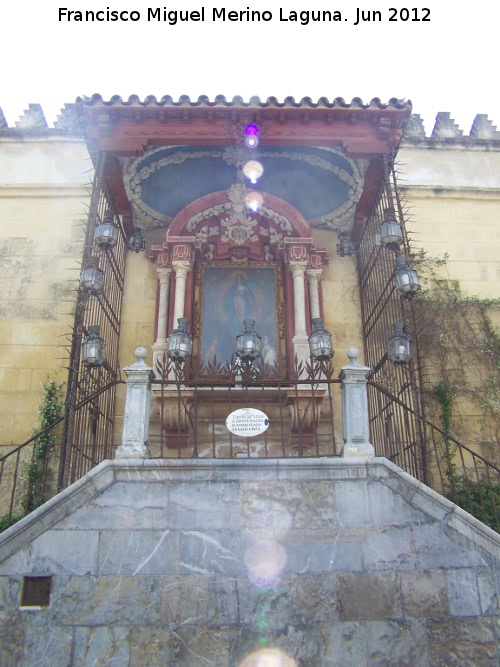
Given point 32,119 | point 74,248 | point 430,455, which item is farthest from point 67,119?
point 430,455

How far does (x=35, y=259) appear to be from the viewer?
1041 cm

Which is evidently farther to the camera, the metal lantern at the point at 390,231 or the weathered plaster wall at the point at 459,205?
the weathered plaster wall at the point at 459,205

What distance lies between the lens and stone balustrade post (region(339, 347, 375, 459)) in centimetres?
624

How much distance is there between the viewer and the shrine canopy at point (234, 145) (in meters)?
8.78

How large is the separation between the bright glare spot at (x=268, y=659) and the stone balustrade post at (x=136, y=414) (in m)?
2.07

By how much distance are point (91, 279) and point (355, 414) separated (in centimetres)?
388

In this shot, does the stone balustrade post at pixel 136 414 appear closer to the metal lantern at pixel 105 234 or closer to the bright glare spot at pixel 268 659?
the bright glare spot at pixel 268 659

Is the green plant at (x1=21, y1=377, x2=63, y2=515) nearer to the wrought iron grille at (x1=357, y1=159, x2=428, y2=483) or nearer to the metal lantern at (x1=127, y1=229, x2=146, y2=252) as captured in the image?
the metal lantern at (x1=127, y1=229, x2=146, y2=252)

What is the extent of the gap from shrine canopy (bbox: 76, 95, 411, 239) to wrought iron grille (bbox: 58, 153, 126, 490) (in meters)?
0.49

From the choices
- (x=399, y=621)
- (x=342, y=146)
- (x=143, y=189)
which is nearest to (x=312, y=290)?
(x=342, y=146)

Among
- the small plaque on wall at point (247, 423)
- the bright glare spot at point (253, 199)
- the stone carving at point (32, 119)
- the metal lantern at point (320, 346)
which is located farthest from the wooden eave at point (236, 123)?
the small plaque on wall at point (247, 423)

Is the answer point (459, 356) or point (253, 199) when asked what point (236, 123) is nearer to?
point (253, 199)

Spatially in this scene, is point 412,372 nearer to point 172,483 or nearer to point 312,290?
point 312,290

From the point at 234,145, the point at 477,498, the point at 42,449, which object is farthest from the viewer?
the point at 234,145
